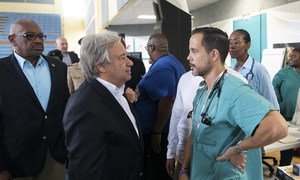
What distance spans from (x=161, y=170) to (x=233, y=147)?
1.39 m

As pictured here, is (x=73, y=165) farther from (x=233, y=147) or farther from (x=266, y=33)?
(x=266, y=33)

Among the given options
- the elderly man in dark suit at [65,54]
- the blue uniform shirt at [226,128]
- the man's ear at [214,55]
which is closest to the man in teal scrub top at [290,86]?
the blue uniform shirt at [226,128]

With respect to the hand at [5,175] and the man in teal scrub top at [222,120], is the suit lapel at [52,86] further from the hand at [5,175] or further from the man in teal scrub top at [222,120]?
the man in teal scrub top at [222,120]

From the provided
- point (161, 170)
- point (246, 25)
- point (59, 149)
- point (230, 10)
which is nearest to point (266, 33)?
point (246, 25)

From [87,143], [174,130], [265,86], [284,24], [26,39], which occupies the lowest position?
[174,130]

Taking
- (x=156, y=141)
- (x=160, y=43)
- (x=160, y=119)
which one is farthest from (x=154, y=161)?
(x=160, y=43)

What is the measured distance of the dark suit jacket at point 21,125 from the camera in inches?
65.9

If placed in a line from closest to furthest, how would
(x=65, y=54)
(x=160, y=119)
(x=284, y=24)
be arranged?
(x=160, y=119) < (x=65, y=54) < (x=284, y=24)

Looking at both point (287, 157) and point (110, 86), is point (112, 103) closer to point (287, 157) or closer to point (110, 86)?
point (110, 86)

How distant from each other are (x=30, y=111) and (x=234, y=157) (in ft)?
3.98

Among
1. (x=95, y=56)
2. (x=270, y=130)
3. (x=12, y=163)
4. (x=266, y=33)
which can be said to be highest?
(x=266, y=33)

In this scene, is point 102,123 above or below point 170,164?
above

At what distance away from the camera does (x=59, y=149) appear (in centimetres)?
185

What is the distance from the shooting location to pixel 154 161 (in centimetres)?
245
